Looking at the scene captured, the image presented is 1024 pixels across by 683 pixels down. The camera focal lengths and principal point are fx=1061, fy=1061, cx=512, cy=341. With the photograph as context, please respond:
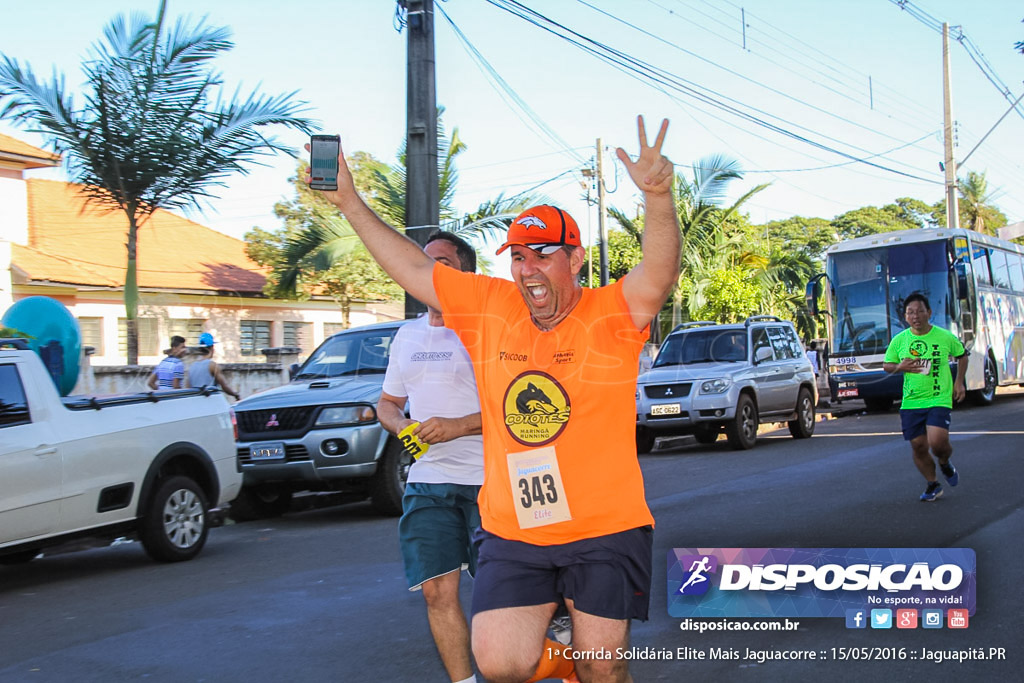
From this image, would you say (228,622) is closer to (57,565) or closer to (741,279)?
(57,565)

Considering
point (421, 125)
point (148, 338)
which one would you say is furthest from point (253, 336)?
point (421, 125)

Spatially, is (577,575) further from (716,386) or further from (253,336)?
(253,336)

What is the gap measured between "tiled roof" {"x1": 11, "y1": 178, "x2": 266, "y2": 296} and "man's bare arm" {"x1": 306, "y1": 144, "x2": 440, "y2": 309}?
20.9m

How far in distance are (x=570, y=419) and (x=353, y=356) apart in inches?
320

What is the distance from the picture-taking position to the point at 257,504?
11031mm

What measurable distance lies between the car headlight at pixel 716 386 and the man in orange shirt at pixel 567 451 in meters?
12.2

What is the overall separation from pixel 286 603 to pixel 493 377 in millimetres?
3977

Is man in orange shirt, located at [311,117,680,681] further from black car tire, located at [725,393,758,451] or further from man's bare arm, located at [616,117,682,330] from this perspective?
black car tire, located at [725,393,758,451]

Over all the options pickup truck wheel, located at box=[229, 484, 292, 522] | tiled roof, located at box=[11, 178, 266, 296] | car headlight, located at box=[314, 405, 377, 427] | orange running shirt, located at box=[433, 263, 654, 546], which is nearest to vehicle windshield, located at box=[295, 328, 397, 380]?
car headlight, located at box=[314, 405, 377, 427]

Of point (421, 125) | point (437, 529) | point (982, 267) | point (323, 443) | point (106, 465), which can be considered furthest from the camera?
point (982, 267)

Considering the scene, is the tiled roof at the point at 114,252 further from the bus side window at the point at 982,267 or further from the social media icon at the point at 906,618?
the social media icon at the point at 906,618

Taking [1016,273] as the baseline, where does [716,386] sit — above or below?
below

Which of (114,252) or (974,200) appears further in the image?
(974,200)

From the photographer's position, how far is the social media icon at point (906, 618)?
504 cm
